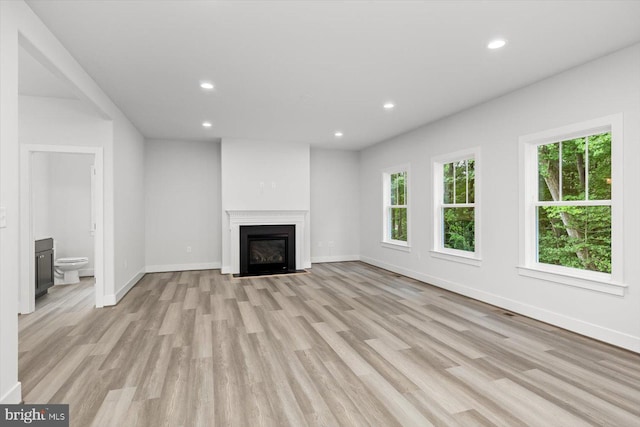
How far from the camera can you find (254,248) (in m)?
6.41

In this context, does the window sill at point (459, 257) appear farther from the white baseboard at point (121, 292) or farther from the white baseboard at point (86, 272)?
the white baseboard at point (86, 272)

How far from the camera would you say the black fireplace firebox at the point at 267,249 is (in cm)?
628

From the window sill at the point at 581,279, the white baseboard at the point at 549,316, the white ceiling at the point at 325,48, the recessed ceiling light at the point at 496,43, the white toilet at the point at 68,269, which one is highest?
the white ceiling at the point at 325,48

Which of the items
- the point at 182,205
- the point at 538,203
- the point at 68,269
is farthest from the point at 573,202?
the point at 68,269

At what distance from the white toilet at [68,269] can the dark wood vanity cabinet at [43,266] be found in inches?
22.8

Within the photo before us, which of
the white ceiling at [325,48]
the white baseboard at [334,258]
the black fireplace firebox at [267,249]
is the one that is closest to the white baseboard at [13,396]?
the white ceiling at [325,48]

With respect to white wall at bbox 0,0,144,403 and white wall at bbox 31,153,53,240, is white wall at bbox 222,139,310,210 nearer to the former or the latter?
white wall at bbox 0,0,144,403

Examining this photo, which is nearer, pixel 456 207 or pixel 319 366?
pixel 319 366

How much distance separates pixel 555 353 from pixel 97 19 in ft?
14.7

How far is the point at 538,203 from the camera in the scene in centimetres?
362

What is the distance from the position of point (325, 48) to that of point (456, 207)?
3.18 m

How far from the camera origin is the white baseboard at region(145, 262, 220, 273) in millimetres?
6406

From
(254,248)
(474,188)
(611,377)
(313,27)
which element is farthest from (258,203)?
(611,377)

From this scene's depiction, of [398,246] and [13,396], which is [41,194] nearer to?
[13,396]
